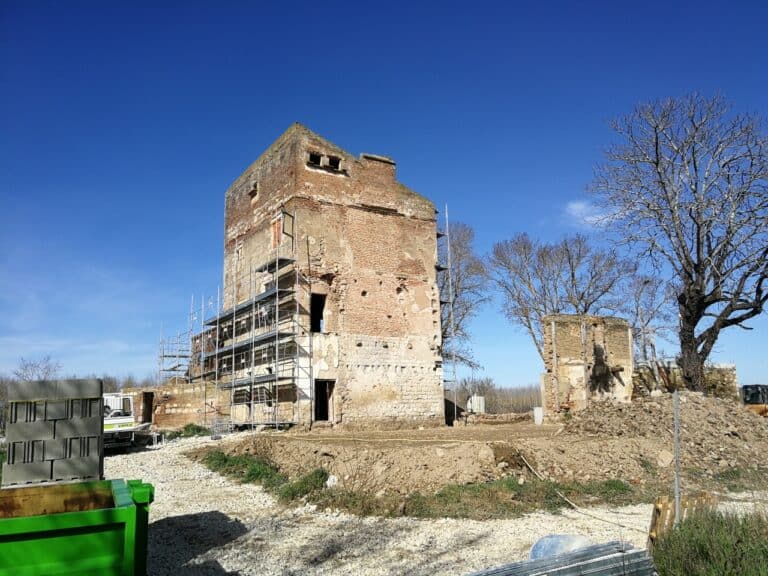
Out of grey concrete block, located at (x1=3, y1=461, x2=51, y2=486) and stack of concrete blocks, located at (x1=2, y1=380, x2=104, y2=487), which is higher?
stack of concrete blocks, located at (x1=2, y1=380, x2=104, y2=487)

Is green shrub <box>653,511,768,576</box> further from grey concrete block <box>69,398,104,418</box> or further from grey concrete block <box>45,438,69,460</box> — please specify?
grey concrete block <box>45,438,69,460</box>

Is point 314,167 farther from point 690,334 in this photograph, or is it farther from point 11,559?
point 11,559

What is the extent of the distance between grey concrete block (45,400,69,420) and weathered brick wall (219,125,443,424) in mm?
14911

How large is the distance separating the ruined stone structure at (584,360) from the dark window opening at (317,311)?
29.5 feet

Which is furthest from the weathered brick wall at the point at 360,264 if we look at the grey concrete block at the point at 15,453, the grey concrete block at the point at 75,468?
the grey concrete block at the point at 15,453

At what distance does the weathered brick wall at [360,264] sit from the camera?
70.2 ft

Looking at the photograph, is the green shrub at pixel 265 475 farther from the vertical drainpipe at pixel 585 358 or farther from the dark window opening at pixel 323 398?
the vertical drainpipe at pixel 585 358

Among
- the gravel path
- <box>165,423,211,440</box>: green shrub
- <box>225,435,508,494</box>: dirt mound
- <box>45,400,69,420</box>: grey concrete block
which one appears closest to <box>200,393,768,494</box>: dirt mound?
<box>225,435,508,494</box>: dirt mound

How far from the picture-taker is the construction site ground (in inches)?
261

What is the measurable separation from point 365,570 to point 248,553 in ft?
5.17

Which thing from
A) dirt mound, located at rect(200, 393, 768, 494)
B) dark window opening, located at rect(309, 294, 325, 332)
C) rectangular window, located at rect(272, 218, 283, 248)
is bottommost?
dirt mound, located at rect(200, 393, 768, 494)

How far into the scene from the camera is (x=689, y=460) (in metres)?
12.1

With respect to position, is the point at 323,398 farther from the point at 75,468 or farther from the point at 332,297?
the point at 75,468

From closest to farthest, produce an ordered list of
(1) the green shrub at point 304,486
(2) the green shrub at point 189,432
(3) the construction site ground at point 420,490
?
(3) the construction site ground at point 420,490 → (1) the green shrub at point 304,486 → (2) the green shrub at point 189,432
